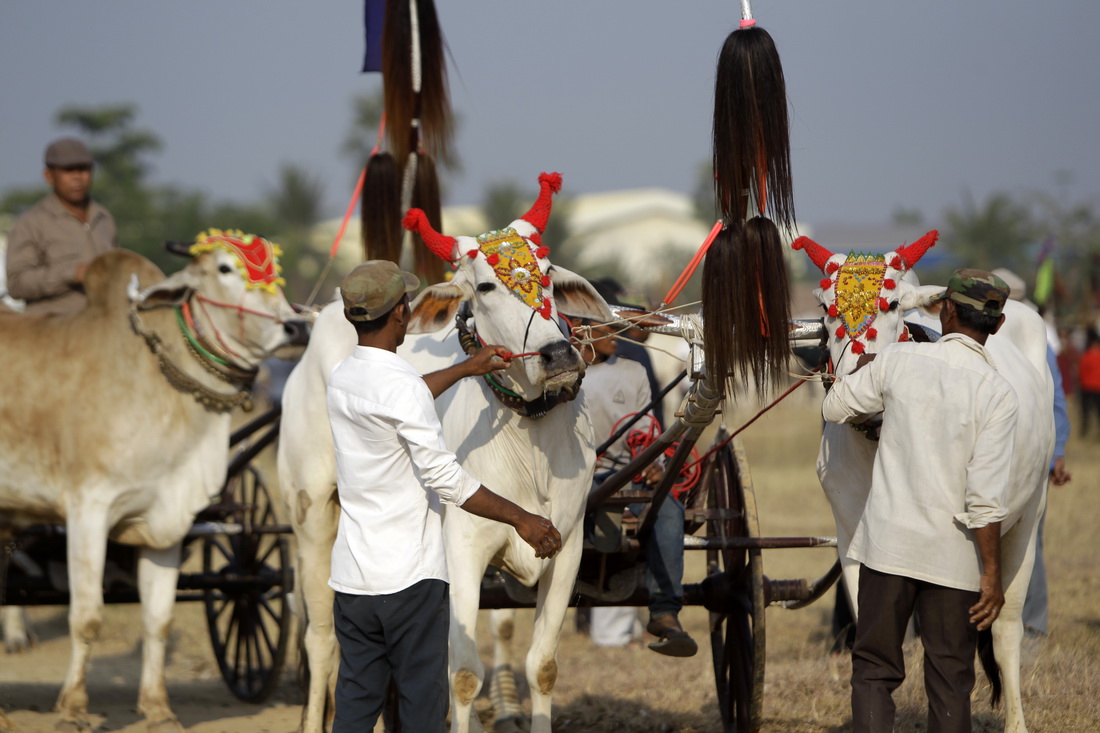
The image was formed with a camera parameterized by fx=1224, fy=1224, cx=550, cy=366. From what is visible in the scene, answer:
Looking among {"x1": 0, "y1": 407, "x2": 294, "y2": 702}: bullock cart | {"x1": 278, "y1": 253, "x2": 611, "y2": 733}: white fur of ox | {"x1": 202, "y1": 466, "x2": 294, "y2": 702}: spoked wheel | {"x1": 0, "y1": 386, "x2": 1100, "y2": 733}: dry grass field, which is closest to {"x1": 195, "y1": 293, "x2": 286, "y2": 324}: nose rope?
{"x1": 0, "y1": 407, "x2": 294, "y2": 702}: bullock cart

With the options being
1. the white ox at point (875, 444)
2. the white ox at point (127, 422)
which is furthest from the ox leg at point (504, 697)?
the white ox at point (875, 444)

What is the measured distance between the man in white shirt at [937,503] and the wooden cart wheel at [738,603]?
101cm

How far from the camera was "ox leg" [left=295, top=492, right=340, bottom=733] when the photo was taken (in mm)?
5852

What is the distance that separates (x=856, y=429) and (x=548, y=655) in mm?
1489

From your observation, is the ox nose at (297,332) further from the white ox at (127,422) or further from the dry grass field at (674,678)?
the dry grass field at (674,678)

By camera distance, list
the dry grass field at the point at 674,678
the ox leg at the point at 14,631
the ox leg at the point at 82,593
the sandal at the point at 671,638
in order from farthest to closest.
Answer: the ox leg at the point at 14,631 < the ox leg at the point at 82,593 < the dry grass field at the point at 674,678 < the sandal at the point at 671,638

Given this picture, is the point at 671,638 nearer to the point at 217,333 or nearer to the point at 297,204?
→ the point at 217,333

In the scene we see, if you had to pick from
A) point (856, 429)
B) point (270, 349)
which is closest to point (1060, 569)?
point (856, 429)

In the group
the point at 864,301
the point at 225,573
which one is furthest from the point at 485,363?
the point at 225,573

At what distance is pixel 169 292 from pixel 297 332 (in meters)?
0.68

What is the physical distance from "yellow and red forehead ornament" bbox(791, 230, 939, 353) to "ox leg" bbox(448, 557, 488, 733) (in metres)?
1.69

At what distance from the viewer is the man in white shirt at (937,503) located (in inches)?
155

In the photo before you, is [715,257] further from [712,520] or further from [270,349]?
[270,349]

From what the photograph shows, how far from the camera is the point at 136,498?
238 inches
